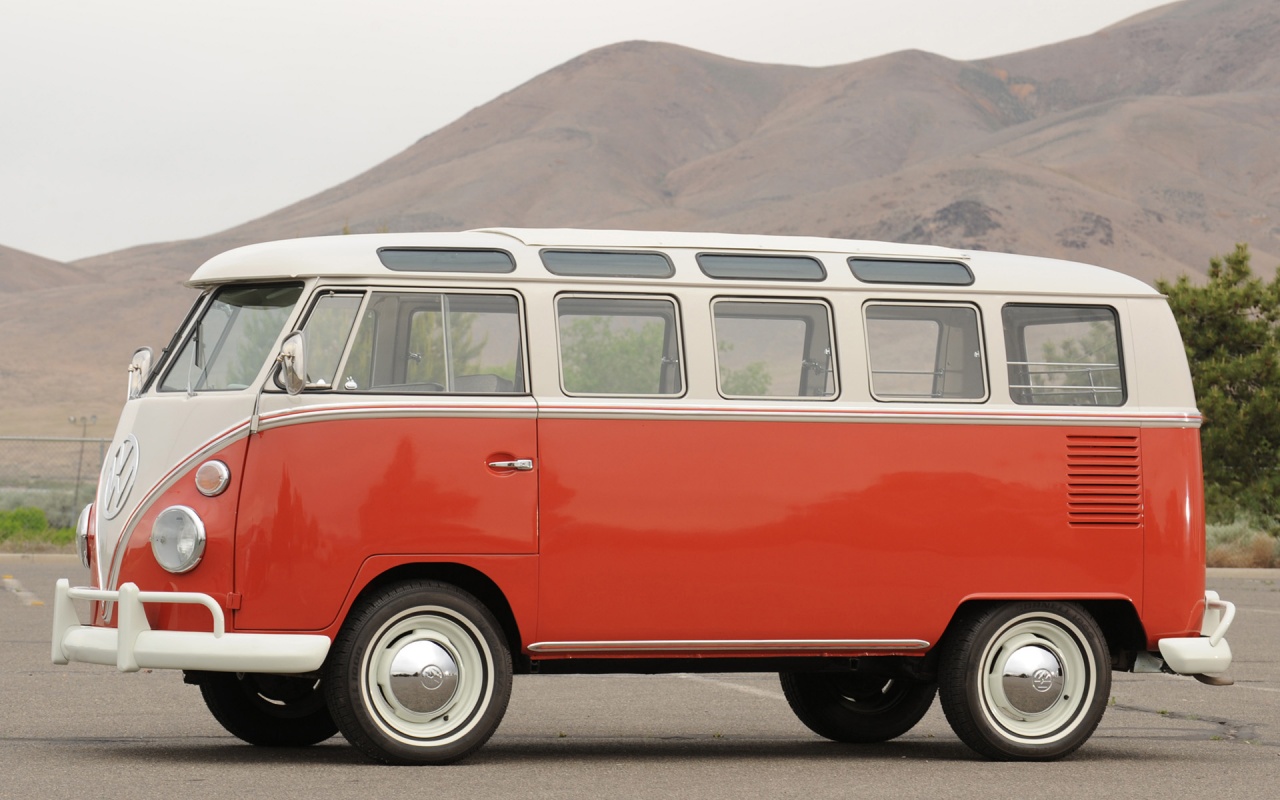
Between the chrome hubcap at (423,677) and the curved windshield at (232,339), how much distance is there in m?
1.55

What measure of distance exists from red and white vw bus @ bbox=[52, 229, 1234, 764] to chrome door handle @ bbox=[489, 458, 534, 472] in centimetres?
1

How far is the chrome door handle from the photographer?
900 cm

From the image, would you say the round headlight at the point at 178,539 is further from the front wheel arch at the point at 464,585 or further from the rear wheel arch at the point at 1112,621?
the rear wheel arch at the point at 1112,621

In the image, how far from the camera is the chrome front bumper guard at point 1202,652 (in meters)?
9.88

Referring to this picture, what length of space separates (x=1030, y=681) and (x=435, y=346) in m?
3.65

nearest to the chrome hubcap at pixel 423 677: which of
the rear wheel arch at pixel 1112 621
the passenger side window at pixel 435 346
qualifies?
the passenger side window at pixel 435 346

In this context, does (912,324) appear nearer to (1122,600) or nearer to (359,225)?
(1122,600)

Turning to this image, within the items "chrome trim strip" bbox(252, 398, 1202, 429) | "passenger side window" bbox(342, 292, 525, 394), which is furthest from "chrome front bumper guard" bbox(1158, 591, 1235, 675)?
"passenger side window" bbox(342, 292, 525, 394)

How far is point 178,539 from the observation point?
8.71 m

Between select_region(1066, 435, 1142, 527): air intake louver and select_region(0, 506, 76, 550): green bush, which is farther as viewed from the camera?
select_region(0, 506, 76, 550): green bush

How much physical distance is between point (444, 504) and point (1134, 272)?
5919 inches

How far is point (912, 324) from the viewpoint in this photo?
1000 cm

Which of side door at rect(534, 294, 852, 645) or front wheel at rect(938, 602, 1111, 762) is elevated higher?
side door at rect(534, 294, 852, 645)

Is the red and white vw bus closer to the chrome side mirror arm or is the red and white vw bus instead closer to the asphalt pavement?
the chrome side mirror arm
